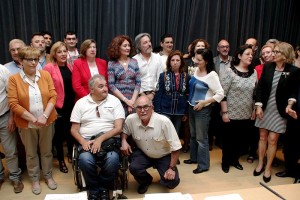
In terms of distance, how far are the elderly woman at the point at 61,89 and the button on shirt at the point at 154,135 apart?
806 mm

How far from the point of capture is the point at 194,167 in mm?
3500

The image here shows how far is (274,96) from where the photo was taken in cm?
302

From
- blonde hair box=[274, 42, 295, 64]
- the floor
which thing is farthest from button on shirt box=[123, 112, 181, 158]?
blonde hair box=[274, 42, 295, 64]

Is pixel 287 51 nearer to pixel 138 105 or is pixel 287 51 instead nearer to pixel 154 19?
pixel 138 105

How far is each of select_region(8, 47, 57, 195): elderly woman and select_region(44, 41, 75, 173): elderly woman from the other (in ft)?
0.96

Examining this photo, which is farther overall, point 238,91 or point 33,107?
point 238,91

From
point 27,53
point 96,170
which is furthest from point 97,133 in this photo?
point 27,53

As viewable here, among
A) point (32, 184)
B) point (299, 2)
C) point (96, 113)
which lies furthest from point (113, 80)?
point (299, 2)

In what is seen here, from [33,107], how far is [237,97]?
2.04 m

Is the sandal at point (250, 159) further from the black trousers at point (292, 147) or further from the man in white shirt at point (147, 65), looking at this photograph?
the man in white shirt at point (147, 65)

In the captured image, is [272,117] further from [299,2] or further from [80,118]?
[299,2]

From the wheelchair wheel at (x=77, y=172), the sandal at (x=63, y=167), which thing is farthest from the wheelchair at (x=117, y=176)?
the sandal at (x=63, y=167)

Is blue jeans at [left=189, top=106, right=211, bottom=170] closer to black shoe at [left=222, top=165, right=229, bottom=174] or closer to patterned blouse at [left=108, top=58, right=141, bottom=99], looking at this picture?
black shoe at [left=222, top=165, right=229, bottom=174]

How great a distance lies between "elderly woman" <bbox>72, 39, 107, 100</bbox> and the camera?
10.3ft
